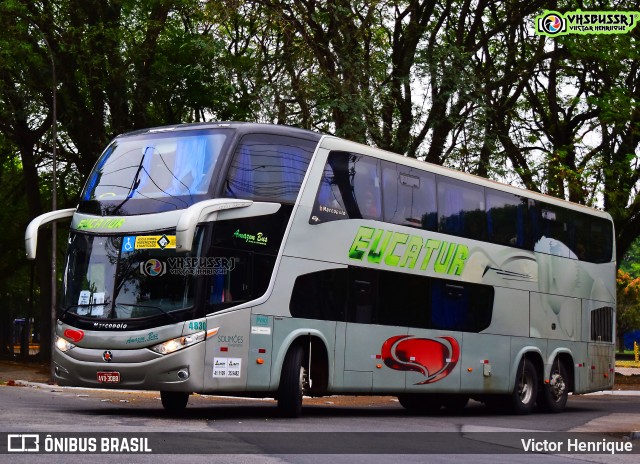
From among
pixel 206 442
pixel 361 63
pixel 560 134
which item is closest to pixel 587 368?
pixel 361 63

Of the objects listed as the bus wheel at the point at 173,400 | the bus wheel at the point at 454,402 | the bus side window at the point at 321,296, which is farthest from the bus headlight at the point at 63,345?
the bus wheel at the point at 454,402

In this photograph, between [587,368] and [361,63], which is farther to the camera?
[361,63]

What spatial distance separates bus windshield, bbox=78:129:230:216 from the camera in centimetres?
1662

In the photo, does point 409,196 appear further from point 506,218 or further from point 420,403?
point 420,403

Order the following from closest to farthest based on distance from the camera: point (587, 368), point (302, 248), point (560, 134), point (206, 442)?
point (206, 442), point (302, 248), point (587, 368), point (560, 134)

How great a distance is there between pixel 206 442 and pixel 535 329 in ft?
41.0

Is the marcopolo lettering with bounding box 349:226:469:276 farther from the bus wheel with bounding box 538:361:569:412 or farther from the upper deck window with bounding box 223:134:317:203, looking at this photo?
the bus wheel with bounding box 538:361:569:412

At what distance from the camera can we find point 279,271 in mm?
17375

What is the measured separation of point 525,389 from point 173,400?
26.8 feet

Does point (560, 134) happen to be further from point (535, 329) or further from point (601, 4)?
point (535, 329)

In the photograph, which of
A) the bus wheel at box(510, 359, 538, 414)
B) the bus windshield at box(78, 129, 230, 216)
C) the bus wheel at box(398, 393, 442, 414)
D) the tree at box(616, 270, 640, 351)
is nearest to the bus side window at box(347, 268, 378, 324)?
the bus windshield at box(78, 129, 230, 216)

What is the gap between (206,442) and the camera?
41.2ft

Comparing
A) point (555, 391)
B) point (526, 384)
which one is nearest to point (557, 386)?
point (555, 391)

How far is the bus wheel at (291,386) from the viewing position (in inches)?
684
